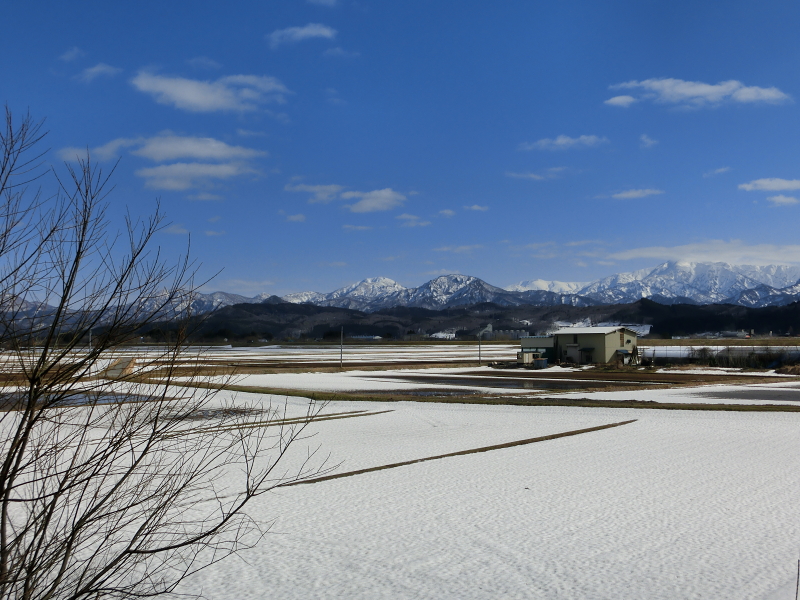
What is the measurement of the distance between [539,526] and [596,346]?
52620mm

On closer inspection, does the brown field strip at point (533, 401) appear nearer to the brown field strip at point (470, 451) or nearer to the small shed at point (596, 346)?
the brown field strip at point (470, 451)

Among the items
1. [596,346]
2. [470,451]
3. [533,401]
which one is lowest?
[533,401]

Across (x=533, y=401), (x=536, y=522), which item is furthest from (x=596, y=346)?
(x=536, y=522)

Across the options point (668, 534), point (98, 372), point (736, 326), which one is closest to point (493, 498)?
point (668, 534)

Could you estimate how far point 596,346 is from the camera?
195 feet

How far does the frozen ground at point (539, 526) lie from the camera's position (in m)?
7.27

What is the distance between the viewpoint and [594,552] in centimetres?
828

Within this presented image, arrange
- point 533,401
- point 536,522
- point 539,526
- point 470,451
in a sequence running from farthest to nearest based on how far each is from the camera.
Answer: point 533,401, point 470,451, point 536,522, point 539,526

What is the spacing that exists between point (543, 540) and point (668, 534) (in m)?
1.83

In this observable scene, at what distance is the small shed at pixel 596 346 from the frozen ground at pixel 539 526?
141 feet

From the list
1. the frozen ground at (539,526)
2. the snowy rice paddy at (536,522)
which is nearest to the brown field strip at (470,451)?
the snowy rice paddy at (536,522)

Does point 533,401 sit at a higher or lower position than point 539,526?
lower

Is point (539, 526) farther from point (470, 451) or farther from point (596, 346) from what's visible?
point (596, 346)

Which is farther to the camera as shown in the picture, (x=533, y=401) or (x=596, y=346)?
(x=596, y=346)
